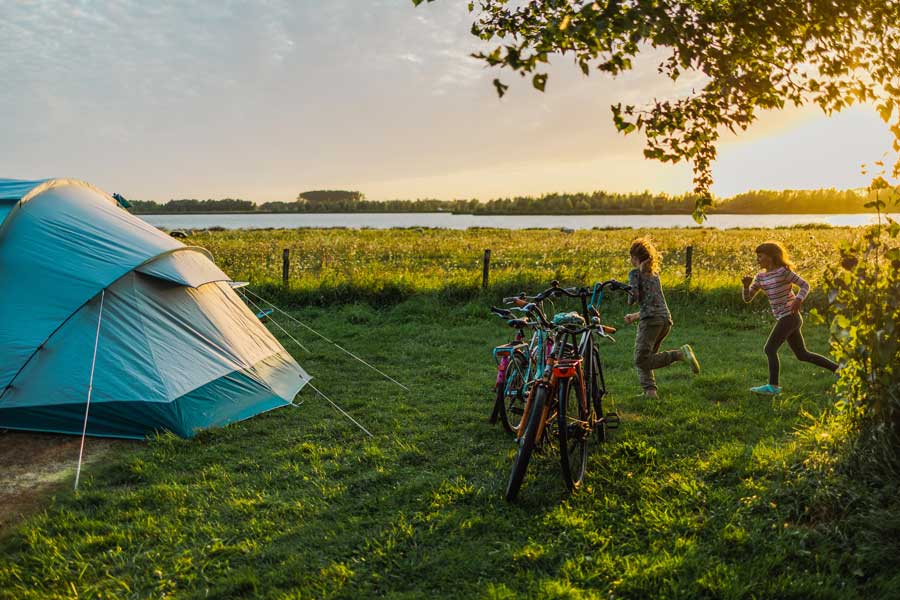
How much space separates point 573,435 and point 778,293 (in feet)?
13.3

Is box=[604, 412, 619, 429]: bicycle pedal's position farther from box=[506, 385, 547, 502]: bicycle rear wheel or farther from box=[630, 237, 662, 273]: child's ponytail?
box=[630, 237, 662, 273]: child's ponytail

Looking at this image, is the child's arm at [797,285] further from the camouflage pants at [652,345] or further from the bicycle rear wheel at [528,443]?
the bicycle rear wheel at [528,443]

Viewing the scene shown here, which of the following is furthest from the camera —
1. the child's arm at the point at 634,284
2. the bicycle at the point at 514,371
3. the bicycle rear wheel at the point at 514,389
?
the child's arm at the point at 634,284

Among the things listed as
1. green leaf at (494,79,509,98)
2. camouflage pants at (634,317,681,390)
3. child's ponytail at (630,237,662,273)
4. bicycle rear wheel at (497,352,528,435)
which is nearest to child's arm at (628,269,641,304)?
child's ponytail at (630,237,662,273)

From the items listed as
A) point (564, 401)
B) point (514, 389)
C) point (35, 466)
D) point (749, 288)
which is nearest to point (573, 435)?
point (564, 401)

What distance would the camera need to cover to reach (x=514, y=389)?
6473 mm

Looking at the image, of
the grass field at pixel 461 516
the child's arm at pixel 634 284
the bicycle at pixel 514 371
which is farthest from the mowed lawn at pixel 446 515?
the child's arm at pixel 634 284

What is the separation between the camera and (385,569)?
13.5 feet

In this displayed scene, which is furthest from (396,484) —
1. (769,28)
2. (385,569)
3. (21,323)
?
(769,28)

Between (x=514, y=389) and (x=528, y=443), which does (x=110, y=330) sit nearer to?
(x=514, y=389)

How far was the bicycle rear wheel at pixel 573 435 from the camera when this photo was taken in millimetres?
4969

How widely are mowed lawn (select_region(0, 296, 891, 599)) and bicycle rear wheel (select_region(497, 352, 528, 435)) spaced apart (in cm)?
20

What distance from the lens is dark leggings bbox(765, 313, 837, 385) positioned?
7.80 metres

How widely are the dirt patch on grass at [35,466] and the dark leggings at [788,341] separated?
721 cm
